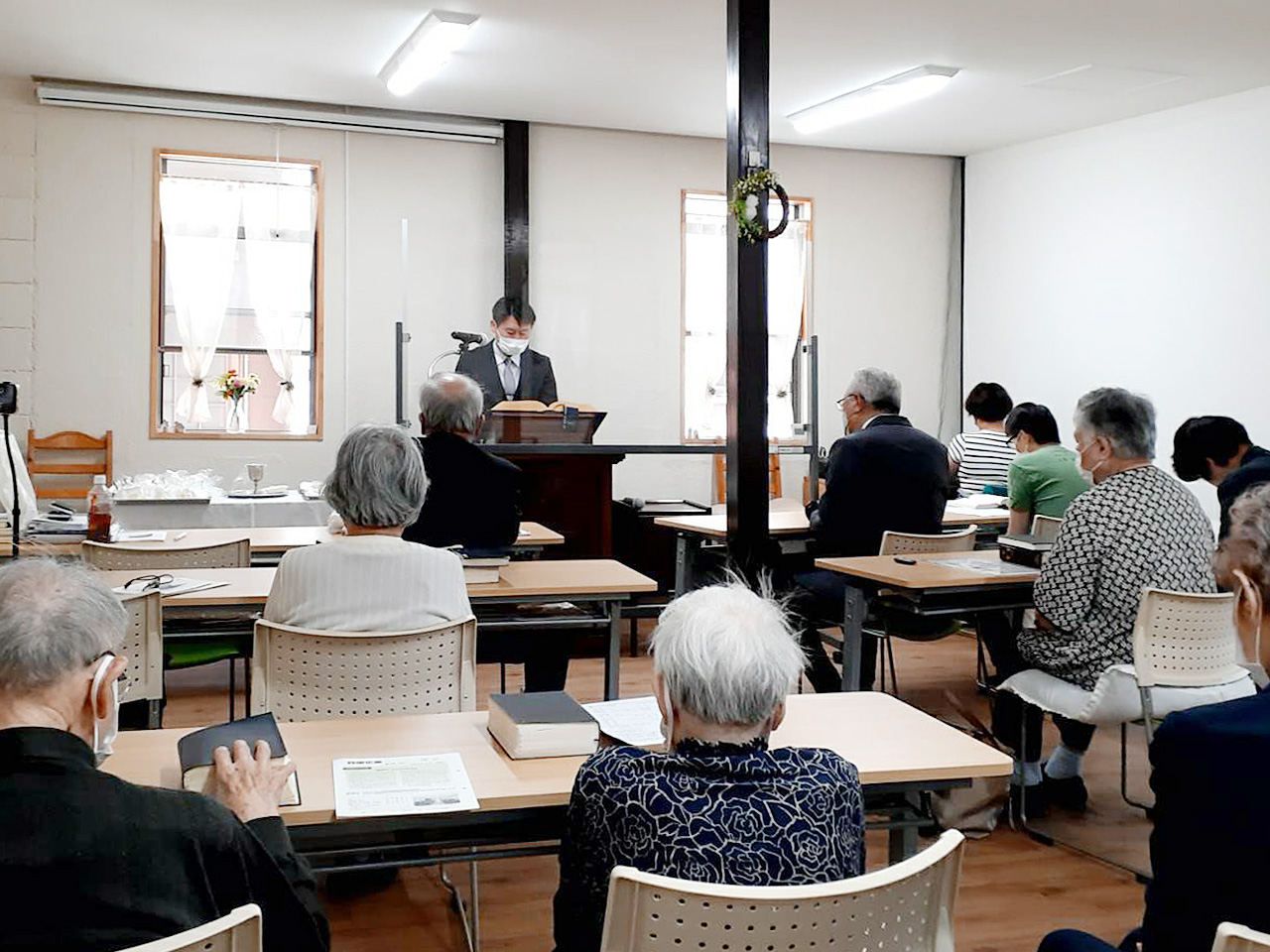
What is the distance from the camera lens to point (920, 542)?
4.73 m

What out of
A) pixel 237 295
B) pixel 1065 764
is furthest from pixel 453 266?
pixel 1065 764

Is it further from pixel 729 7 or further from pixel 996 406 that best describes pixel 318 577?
pixel 996 406

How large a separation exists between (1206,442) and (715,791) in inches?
138

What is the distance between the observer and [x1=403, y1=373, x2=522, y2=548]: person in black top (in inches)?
160

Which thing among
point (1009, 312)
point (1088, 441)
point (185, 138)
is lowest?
point (1088, 441)

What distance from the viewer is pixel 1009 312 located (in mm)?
9430

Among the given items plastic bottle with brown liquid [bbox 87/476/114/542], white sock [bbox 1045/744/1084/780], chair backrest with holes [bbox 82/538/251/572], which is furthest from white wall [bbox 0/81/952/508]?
white sock [bbox 1045/744/1084/780]

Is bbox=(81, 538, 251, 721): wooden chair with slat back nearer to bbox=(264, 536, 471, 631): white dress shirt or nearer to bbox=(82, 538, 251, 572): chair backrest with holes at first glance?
bbox=(82, 538, 251, 572): chair backrest with holes

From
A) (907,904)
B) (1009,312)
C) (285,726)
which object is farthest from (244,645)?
(1009,312)

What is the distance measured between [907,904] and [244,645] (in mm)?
2833

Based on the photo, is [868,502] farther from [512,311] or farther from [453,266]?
[453,266]

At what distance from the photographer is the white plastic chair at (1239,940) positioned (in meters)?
1.28

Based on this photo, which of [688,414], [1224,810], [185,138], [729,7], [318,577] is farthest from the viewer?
[688,414]

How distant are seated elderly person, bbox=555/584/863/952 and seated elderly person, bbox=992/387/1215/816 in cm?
208
